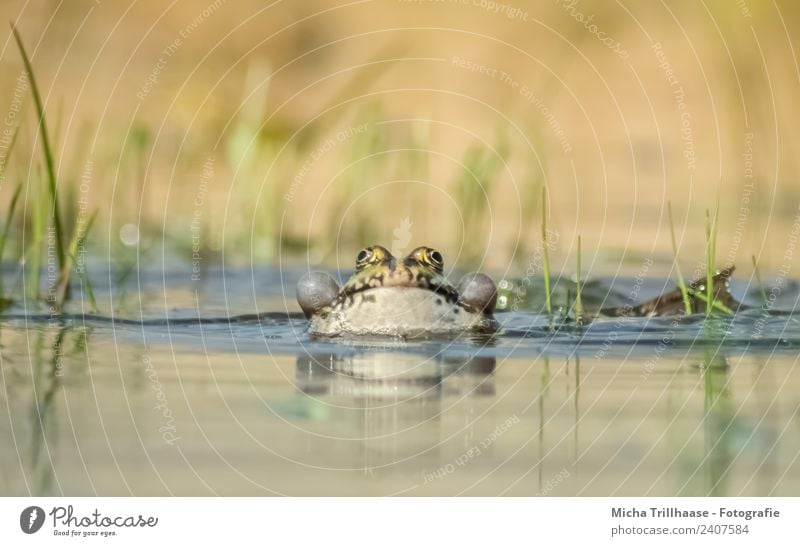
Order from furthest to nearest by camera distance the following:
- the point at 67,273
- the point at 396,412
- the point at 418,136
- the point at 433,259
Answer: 1. the point at 418,136
2. the point at 67,273
3. the point at 433,259
4. the point at 396,412

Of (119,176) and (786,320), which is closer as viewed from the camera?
(786,320)

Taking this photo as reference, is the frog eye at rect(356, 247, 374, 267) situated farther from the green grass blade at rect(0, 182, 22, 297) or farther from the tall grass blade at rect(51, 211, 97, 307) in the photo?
the green grass blade at rect(0, 182, 22, 297)

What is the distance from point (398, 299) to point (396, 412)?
1.53 metres

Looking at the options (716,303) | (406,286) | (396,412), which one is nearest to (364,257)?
(406,286)

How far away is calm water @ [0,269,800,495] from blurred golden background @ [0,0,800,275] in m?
2.47

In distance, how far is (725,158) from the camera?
36.6ft

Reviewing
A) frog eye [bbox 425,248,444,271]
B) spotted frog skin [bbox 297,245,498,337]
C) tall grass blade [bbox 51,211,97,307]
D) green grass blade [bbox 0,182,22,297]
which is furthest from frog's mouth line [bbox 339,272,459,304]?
green grass blade [bbox 0,182,22,297]

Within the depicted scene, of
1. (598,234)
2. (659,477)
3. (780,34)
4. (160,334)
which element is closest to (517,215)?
(598,234)

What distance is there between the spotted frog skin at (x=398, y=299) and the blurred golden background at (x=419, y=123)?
2.09 meters

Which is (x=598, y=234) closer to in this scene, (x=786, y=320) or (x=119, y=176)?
(x=786, y=320)

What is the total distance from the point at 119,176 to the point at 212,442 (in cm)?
450

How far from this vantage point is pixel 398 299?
21.9ft

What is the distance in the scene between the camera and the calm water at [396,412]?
15.2ft

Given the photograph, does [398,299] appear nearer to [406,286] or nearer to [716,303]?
[406,286]
